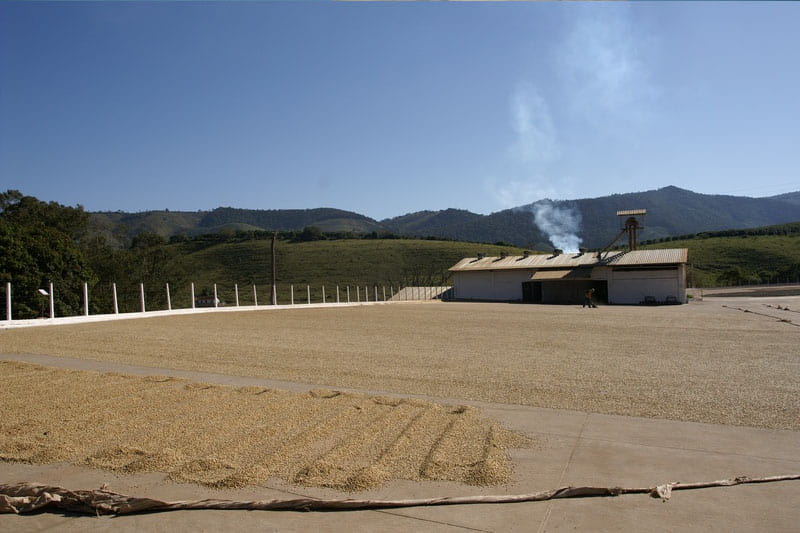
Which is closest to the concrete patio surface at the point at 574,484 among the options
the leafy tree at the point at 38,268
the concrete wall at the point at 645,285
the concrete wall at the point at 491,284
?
the leafy tree at the point at 38,268

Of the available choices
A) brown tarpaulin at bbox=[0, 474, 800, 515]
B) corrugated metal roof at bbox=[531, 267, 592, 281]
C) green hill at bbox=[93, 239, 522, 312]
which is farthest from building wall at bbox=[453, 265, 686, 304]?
brown tarpaulin at bbox=[0, 474, 800, 515]

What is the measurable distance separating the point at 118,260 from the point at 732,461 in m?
46.5

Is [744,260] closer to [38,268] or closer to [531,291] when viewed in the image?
[531,291]

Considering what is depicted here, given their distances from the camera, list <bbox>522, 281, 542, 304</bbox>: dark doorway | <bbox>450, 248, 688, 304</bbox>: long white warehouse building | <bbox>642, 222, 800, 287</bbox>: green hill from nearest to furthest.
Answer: <bbox>450, 248, 688, 304</bbox>: long white warehouse building, <bbox>522, 281, 542, 304</bbox>: dark doorway, <bbox>642, 222, 800, 287</bbox>: green hill

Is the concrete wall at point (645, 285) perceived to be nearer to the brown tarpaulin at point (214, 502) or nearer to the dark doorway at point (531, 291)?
the dark doorway at point (531, 291)

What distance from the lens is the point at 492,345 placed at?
37.5ft

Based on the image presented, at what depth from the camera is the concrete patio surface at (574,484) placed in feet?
10.0

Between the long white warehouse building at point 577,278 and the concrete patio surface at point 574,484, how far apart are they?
109 ft

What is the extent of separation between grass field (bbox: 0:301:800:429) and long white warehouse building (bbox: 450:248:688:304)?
64.9ft

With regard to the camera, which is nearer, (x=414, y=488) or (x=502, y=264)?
(x=414, y=488)

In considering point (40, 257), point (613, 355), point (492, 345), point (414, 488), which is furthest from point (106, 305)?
point (414, 488)

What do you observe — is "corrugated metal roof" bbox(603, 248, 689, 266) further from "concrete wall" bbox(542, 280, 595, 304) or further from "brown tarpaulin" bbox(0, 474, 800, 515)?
"brown tarpaulin" bbox(0, 474, 800, 515)

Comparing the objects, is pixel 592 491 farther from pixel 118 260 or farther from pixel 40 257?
pixel 118 260

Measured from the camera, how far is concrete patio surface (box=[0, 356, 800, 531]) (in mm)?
3049
